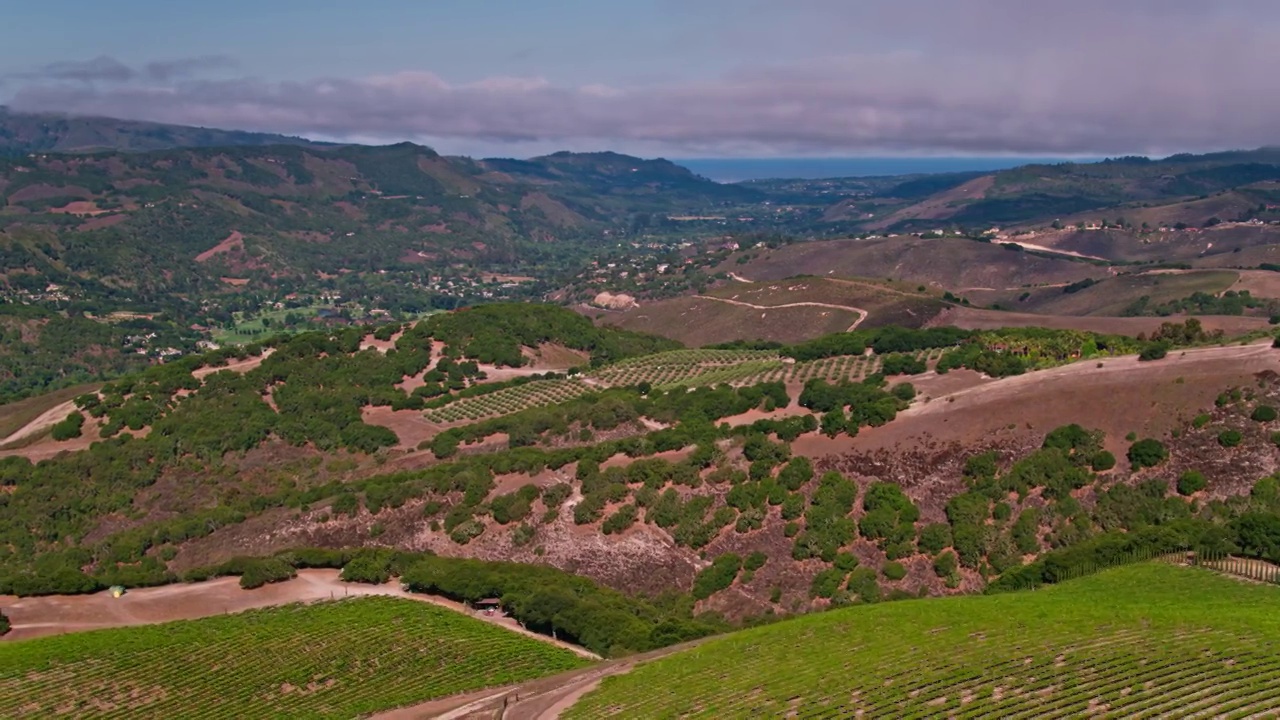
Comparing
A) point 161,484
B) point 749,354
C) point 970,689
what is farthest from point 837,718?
point 749,354

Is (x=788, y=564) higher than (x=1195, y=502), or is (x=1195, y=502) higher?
(x=1195, y=502)

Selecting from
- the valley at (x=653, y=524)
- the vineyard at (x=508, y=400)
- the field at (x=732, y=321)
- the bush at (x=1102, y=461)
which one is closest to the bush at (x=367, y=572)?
the valley at (x=653, y=524)

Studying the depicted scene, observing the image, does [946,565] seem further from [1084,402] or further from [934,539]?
[1084,402]

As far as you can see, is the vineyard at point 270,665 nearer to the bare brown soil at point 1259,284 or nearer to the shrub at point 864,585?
the shrub at point 864,585

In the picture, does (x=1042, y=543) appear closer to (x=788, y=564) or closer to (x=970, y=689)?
(x=788, y=564)

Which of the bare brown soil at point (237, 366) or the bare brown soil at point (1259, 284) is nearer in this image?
the bare brown soil at point (237, 366)
